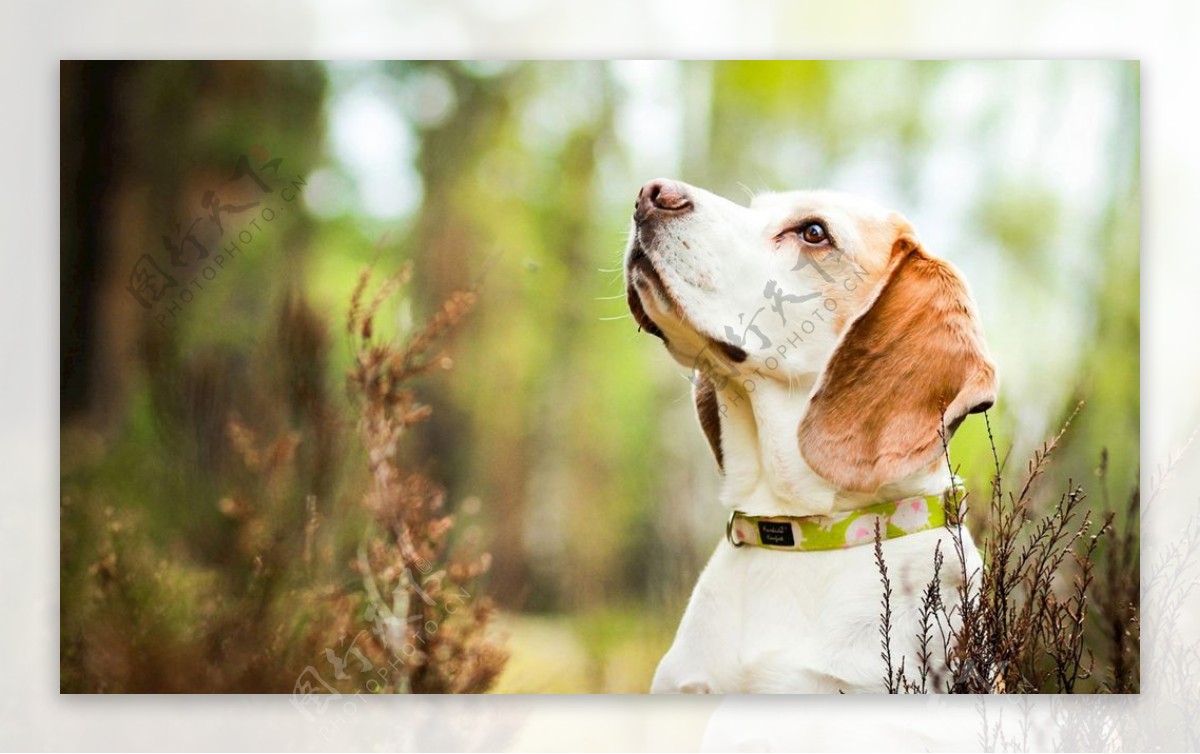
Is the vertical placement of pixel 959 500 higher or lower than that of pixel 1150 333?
lower

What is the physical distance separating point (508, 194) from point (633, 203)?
0.22 metres

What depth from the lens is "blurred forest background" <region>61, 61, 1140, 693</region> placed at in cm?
230

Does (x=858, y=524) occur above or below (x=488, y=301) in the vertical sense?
below

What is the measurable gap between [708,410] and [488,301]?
432 millimetres

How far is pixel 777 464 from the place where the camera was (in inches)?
88.2

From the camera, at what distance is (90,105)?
7.61ft

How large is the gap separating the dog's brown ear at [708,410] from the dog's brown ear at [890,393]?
153mm

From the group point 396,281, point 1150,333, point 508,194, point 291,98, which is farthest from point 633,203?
point 1150,333

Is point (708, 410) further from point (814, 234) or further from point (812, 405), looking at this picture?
point (814, 234)

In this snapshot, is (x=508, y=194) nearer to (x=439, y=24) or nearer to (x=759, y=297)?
(x=439, y=24)

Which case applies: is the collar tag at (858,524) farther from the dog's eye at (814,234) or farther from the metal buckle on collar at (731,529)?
the dog's eye at (814,234)

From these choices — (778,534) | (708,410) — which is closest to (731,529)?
(778,534)

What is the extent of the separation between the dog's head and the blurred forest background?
0.23 ft

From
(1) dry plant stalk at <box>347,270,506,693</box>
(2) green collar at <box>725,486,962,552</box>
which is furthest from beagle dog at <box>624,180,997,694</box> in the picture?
(1) dry plant stalk at <box>347,270,506,693</box>
